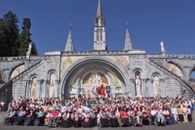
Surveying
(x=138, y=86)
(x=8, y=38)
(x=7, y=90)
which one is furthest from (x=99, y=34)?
(x=7, y=90)

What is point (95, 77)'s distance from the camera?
31.2m

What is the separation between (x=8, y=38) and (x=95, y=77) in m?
20.4

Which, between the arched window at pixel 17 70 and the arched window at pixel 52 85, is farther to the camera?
the arched window at pixel 17 70

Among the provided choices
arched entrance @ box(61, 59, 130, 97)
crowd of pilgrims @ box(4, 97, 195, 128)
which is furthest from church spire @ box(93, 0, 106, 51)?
crowd of pilgrims @ box(4, 97, 195, 128)

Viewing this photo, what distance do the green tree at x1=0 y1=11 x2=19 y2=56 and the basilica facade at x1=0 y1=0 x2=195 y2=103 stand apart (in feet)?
46.8

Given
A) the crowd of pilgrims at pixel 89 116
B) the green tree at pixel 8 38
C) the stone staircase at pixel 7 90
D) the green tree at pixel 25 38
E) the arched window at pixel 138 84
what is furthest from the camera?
the green tree at pixel 25 38

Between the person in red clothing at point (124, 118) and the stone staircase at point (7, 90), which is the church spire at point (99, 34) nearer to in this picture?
the stone staircase at point (7, 90)

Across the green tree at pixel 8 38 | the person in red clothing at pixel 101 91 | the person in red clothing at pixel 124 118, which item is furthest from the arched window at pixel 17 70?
the person in red clothing at pixel 124 118

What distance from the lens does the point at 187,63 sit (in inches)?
1401

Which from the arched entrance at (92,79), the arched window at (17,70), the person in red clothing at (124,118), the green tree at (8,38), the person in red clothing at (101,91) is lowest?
the person in red clothing at (124,118)

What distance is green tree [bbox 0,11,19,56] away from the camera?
42.4 m

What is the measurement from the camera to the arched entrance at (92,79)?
99.3 ft

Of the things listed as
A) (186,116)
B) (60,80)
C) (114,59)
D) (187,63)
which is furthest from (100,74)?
(186,116)

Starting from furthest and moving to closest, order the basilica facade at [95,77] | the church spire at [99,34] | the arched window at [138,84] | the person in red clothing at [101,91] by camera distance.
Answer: the church spire at [99,34]
the person in red clothing at [101,91]
the basilica facade at [95,77]
the arched window at [138,84]
